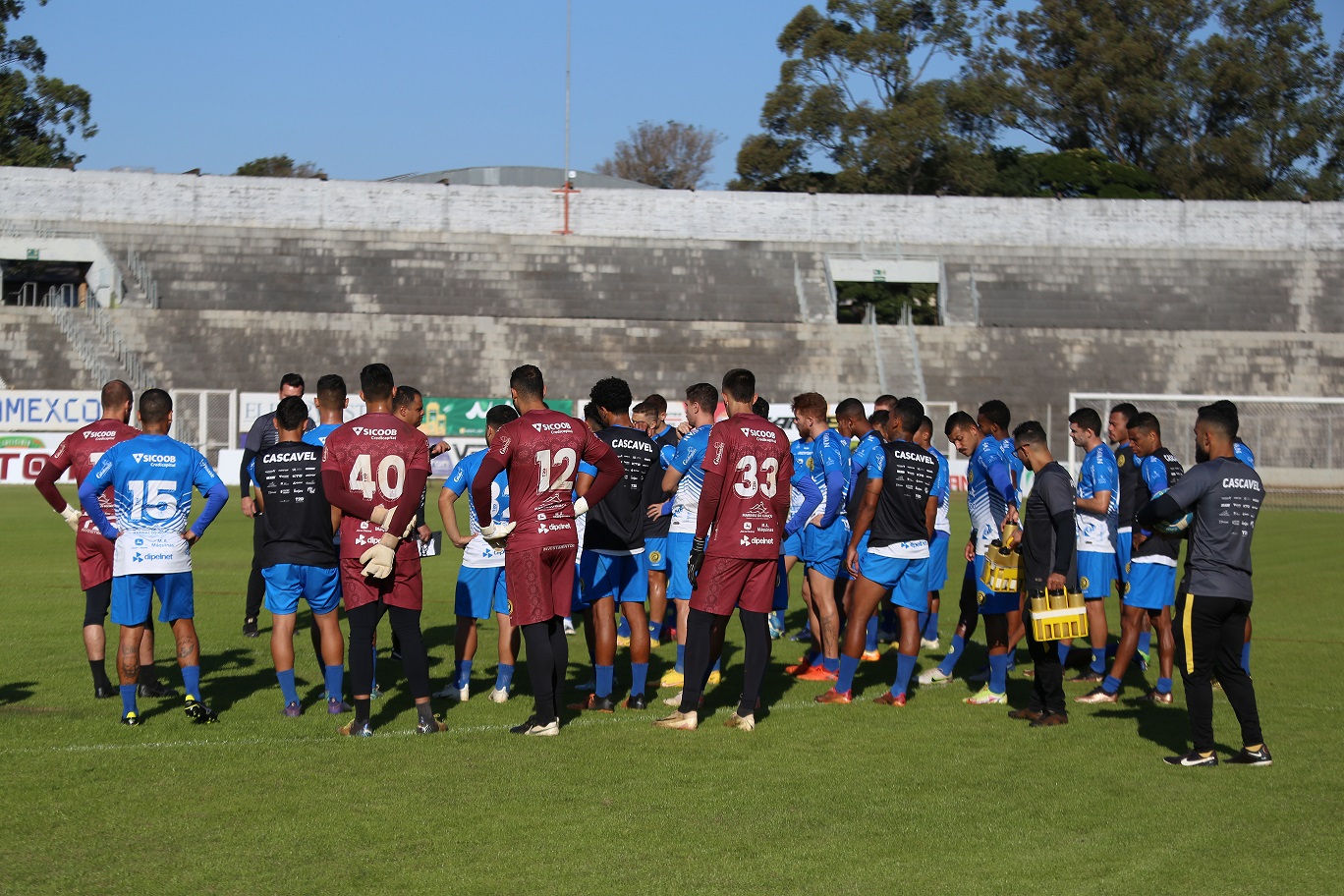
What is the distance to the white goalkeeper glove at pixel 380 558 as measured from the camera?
7.22 metres

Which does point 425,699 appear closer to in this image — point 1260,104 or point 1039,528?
point 1039,528

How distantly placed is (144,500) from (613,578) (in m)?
3.04

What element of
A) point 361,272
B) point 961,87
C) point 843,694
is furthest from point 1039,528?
point 961,87

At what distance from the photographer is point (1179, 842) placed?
5.71 metres

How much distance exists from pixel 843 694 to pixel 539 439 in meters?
2.96

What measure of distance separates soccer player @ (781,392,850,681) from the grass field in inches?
16.2

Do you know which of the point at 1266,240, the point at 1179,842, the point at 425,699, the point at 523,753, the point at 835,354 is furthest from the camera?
the point at 1266,240

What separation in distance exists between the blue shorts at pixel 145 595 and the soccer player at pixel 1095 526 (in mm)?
6135

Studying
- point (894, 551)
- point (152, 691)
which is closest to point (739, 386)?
point (894, 551)

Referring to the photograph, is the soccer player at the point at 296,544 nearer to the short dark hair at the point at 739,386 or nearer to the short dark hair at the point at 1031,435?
the short dark hair at the point at 739,386

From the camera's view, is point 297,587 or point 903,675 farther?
point 903,675

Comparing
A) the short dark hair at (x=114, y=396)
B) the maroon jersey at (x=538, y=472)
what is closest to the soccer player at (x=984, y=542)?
the maroon jersey at (x=538, y=472)

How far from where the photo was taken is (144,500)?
25.4 ft

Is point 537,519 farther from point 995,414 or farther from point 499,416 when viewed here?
point 995,414
